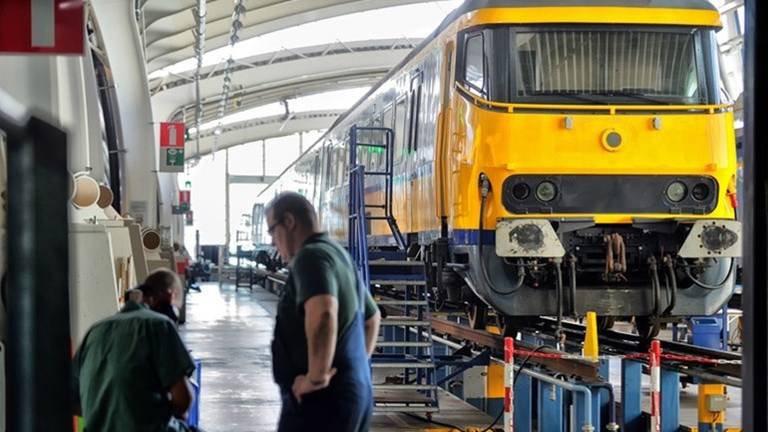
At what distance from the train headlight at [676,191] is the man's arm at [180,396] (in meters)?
5.98

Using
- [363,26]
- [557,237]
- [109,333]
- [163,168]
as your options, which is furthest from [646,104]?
[363,26]

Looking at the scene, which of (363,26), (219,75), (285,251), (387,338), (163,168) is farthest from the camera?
(219,75)

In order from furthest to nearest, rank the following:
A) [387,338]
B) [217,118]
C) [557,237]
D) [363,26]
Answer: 1. [217,118]
2. [363,26]
3. [387,338]
4. [557,237]

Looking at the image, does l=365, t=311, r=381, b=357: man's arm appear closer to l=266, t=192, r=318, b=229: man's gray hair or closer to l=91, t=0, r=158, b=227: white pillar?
l=266, t=192, r=318, b=229: man's gray hair

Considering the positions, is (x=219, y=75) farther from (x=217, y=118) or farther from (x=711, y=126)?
(x=711, y=126)

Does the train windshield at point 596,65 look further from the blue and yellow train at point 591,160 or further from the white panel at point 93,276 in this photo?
the white panel at point 93,276

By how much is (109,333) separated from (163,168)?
19.6m

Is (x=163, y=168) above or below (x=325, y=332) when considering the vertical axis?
above

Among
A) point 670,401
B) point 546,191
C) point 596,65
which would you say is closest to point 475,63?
point 596,65

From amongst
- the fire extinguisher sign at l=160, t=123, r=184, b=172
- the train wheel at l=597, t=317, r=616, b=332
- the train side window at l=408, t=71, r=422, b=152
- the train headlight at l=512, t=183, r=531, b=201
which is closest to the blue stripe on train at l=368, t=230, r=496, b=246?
the train headlight at l=512, t=183, r=531, b=201

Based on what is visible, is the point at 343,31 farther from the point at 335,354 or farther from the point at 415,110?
the point at 335,354

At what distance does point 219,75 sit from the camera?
38.3 metres

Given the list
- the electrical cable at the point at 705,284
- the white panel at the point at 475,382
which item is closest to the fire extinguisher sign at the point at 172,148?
the white panel at the point at 475,382

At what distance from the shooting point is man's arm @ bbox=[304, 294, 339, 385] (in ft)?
16.3
